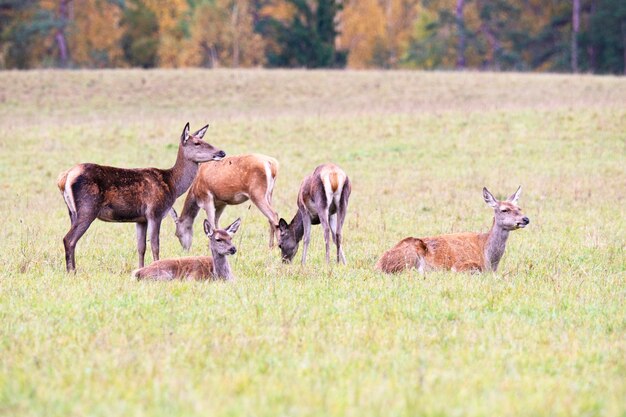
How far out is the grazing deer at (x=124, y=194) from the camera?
10.8m

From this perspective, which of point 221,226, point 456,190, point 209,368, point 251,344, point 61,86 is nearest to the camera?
point 209,368

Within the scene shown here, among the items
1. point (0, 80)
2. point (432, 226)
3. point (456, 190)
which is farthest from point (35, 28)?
point (432, 226)

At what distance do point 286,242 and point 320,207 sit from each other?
2.00 ft

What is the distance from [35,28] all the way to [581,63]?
1162 inches

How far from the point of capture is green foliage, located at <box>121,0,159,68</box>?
57.2m

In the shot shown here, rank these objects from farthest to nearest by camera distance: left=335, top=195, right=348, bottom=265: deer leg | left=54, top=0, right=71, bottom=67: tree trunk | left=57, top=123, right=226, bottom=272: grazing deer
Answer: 1. left=54, top=0, right=71, bottom=67: tree trunk
2. left=335, top=195, right=348, bottom=265: deer leg
3. left=57, top=123, right=226, bottom=272: grazing deer

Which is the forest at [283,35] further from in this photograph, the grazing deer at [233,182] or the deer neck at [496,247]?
the deer neck at [496,247]

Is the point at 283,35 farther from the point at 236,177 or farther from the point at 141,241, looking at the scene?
the point at 141,241

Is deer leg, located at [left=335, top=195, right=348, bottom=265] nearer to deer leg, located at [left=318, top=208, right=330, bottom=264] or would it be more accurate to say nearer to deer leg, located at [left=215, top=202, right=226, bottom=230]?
deer leg, located at [left=318, top=208, right=330, bottom=264]

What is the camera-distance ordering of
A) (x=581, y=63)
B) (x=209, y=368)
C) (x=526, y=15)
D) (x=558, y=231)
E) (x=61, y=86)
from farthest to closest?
1. (x=526, y=15)
2. (x=581, y=63)
3. (x=61, y=86)
4. (x=558, y=231)
5. (x=209, y=368)

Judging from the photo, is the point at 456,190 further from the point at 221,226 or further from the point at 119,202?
the point at 119,202

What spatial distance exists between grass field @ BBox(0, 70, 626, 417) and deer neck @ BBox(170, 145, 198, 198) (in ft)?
3.19

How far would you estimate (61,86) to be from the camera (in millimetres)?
39375

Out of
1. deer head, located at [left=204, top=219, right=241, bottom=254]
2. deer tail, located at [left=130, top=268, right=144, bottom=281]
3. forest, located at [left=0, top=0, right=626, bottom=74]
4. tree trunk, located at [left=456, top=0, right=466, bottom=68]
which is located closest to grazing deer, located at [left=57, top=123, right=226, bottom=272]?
deer tail, located at [left=130, top=268, right=144, bottom=281]
